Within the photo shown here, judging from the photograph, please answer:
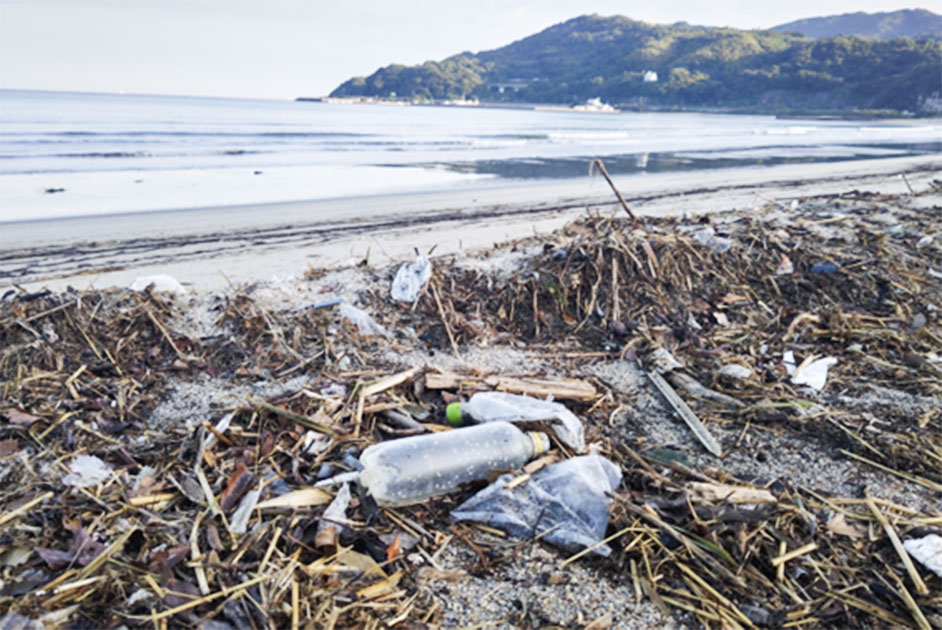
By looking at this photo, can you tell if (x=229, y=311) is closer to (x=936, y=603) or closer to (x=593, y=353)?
(x=593, y=353)

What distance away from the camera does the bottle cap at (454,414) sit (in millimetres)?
2742

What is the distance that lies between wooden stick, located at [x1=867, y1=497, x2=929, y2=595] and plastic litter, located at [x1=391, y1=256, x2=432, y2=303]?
10.2 feet

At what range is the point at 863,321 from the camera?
4.09m

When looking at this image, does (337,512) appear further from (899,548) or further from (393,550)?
(899,548)

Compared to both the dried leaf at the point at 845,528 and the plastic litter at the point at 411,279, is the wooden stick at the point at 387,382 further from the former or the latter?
the dried leaf at the point at 845,528

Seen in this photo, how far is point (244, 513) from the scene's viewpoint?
2.09 meters

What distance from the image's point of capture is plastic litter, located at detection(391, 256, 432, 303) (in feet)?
14.5

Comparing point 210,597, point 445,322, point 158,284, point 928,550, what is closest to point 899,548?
point 928,550

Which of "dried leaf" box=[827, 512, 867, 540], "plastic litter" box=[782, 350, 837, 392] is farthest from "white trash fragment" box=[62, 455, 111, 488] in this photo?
"plastic litter" box=[782, 350, 837, 392]

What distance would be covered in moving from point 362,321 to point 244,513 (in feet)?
6.79

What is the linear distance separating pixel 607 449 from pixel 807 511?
0.84m

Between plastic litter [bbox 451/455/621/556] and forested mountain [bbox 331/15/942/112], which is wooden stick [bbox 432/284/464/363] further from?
forested mountain [bbox 331/15/942/112]

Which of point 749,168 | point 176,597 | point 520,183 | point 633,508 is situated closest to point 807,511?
point 633,508

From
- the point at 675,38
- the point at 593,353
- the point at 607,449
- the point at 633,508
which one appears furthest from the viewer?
the point at 675,38
